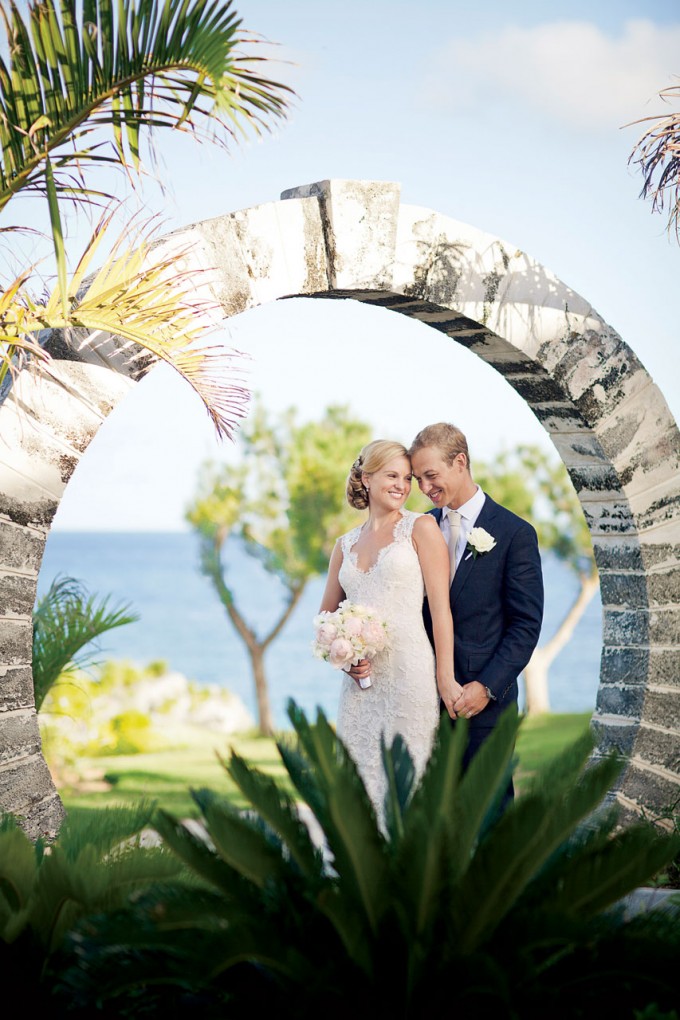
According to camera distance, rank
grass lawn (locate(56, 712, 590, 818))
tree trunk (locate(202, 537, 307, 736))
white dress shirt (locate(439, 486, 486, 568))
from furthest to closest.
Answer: tree trunk (locate(202, 537, 307, 736)), grass lawn (locate(56, 712, 590, 818)), white dress shirt (locate(439, 486, 486, 568))

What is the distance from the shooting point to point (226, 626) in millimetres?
51125

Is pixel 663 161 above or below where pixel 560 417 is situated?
above

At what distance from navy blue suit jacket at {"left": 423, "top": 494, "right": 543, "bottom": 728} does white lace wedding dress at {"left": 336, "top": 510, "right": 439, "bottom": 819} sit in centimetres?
14

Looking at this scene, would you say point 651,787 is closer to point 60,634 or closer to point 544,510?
point 60,634

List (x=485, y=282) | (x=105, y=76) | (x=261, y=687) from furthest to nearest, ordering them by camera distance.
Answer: (x=261, y=687), (x=485, y=282), (x=105, y=76)

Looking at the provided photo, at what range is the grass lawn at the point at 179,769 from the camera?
37.8ft

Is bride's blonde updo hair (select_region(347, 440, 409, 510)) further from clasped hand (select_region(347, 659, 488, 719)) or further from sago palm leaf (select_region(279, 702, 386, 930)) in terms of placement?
sago palm leaf (select_region(279, 702, 386, 930))

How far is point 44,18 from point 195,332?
97 centimetres

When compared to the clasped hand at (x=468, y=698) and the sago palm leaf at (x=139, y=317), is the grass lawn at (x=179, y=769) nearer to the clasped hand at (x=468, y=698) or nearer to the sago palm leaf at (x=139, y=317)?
the clasped hand at (x=468, y=698)

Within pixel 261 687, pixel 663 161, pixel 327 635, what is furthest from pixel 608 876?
pixel 261 687

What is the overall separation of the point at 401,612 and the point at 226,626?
47892 mm

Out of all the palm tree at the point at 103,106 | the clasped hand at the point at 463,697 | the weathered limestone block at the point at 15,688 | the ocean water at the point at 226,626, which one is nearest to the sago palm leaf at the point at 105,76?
the palm tree at the point at 103,106

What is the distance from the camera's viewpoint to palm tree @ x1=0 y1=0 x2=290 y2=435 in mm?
2928

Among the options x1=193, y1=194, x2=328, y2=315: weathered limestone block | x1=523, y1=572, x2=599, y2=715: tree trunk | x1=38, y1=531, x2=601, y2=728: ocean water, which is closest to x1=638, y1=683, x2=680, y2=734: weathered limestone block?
x1=193, y1=194, x2=328, y2=315: weathered limestone block
